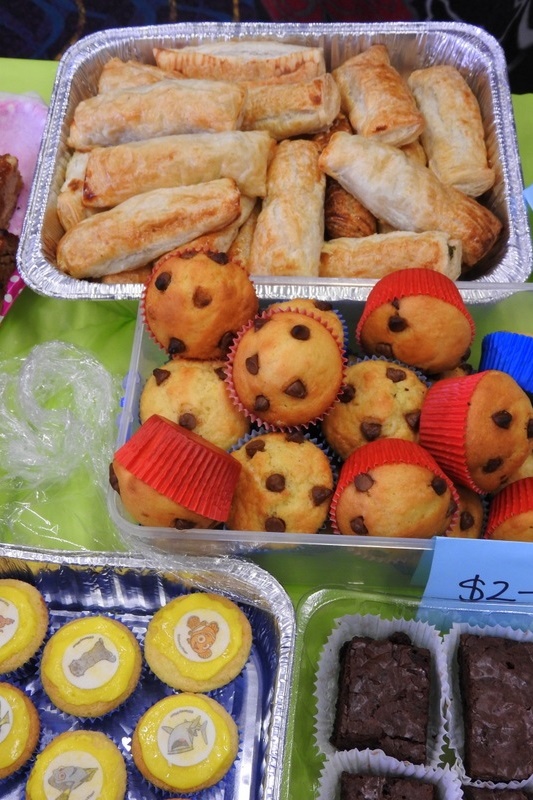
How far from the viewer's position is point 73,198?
2078 millimetres

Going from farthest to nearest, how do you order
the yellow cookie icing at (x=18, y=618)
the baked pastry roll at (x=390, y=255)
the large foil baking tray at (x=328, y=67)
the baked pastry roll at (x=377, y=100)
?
the baked pastry roll at (x=377, y=100) < the large foil baking tray at (x=328, y=67) < the baked pastry roll at (x=390, y=255) < the yellow cookie icing at (x=18, y=618)

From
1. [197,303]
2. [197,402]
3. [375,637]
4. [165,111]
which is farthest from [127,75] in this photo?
[375,637]

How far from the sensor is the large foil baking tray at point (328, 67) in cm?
194

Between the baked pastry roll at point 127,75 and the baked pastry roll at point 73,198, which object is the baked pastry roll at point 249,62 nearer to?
the baked pastry roll at point 127,75

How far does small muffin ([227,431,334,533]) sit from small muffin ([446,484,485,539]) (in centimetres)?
27

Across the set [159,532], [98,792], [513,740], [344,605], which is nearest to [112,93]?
[159,532]

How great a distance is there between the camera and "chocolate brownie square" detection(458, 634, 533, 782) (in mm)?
1368

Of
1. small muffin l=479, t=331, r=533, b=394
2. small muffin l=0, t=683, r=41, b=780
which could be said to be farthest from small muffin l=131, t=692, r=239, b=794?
small muffin l=479, t=331, r=533, b=394

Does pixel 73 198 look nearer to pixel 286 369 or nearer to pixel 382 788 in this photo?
pixel 286 369

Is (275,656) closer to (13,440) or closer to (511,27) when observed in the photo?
(13,440)

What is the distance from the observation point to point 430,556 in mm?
1365

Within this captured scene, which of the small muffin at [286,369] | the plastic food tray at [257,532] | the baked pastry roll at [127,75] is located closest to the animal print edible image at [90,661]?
the plastic food tray at [257,532]

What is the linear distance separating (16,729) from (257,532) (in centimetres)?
63

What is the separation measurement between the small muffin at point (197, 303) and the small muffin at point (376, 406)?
0.28m
